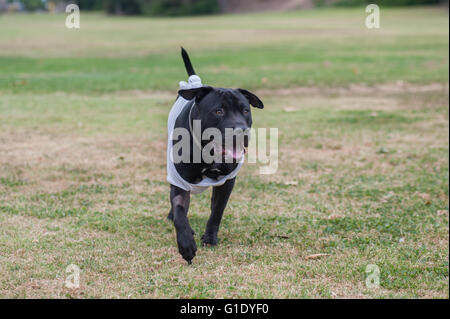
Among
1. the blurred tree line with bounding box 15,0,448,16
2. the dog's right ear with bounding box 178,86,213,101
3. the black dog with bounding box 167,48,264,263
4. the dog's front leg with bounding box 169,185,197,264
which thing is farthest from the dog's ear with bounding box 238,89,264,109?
the blurred tree line with bounding box 15,0,448,16

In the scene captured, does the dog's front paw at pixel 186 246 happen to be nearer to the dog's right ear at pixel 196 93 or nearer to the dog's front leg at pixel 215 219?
the dog's front leg at pixel 215 219

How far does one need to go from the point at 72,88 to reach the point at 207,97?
10296 millimetres

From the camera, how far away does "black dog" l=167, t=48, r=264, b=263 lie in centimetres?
421

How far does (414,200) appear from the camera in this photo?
20.8 feet

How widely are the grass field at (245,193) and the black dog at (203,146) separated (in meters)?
0.27

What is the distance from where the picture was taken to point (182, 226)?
14.5 ft

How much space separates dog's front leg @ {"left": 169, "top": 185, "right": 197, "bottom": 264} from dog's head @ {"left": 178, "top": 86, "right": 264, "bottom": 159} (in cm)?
60

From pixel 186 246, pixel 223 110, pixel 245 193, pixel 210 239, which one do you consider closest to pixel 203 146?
pixel 223 110

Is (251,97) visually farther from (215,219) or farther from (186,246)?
(186,246)

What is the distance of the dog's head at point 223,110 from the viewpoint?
164 inches

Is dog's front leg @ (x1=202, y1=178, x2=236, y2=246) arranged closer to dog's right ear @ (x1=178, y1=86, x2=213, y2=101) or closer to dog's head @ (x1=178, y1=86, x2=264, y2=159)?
dog's head @ (x1=178, y1=86, x2=264, y2=159)

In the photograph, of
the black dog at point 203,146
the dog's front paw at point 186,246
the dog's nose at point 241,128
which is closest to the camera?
the dog's nose at point 241,128

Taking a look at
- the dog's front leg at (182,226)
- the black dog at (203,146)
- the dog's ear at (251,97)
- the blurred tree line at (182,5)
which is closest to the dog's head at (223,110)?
the black dog at (203,146)
